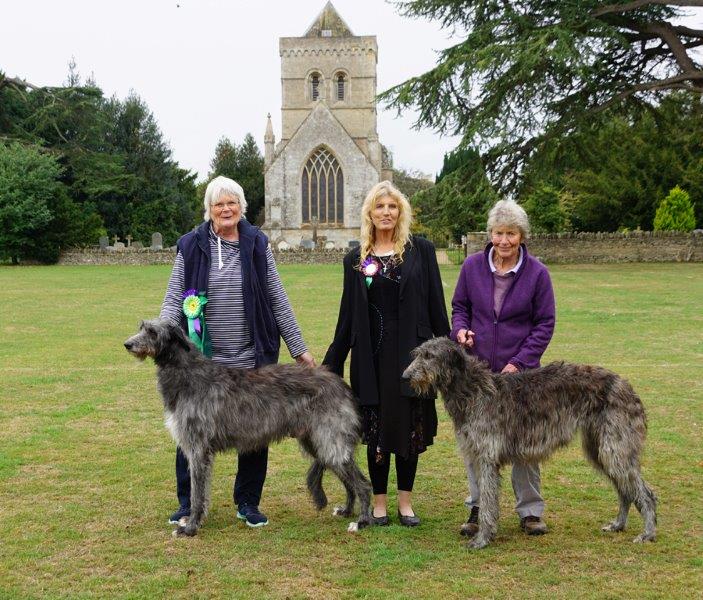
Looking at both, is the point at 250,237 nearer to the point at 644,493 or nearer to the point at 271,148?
the point at 644,493

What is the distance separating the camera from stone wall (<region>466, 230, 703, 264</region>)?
119 feet

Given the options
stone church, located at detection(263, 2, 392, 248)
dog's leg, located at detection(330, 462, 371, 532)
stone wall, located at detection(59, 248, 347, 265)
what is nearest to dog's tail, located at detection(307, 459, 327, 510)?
dog's leg, located at detection(330, 462, 371, 532)

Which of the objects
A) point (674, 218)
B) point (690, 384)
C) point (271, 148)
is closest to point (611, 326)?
point (690, 384)

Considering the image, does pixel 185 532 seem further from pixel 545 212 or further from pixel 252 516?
pixel 545 212

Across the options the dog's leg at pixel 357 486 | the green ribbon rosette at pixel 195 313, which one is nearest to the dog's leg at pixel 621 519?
the dog's leg at pixel 357 486

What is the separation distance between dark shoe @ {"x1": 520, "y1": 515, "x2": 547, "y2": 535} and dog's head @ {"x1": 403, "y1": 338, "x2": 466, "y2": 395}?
3.84ft

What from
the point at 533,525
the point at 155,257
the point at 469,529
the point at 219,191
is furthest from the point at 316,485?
the point at 155,257

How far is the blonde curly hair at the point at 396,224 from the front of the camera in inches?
209

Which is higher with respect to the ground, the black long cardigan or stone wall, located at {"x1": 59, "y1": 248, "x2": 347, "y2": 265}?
the black long cardigan

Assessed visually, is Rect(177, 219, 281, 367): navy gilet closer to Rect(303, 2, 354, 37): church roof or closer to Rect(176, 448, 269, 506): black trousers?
Rect(176, 448, 269, 506): black trousers

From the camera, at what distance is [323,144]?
55250 mm

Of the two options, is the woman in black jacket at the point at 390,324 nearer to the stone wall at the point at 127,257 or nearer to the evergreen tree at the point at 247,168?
the stone wall at the point at 127,257

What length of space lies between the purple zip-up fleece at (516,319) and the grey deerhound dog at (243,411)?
3.27 feet

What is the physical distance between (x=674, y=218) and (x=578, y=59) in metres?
14.6
